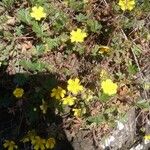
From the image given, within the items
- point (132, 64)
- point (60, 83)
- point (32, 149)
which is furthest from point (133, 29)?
point (32, 149)

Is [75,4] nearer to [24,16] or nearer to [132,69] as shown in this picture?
[24,16]

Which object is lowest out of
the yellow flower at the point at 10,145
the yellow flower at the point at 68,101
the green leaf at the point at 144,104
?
the yellow flower at the point at 10,145

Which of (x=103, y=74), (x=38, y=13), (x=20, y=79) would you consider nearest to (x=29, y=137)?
(x=20, y=79)

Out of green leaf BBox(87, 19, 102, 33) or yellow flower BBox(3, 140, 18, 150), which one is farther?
green leaf BBox(87, 19, 102, 33)

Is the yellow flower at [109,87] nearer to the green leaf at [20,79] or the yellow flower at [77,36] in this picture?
the yellow flower at [77,36]

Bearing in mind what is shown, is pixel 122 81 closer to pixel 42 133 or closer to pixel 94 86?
pixel 94 86

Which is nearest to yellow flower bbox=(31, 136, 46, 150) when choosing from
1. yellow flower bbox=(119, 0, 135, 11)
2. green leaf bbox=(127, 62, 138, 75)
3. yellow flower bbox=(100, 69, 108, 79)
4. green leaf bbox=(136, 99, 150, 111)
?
yellow flower bbox=(100, 69, 108, 79)

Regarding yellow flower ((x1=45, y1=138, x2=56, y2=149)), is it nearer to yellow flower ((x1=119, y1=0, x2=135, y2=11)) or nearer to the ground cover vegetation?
the ground cover vegetation

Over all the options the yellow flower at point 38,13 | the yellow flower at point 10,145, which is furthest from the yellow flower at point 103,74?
the yellow flower at point 10,145

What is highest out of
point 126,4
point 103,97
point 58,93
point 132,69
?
point 126,4
